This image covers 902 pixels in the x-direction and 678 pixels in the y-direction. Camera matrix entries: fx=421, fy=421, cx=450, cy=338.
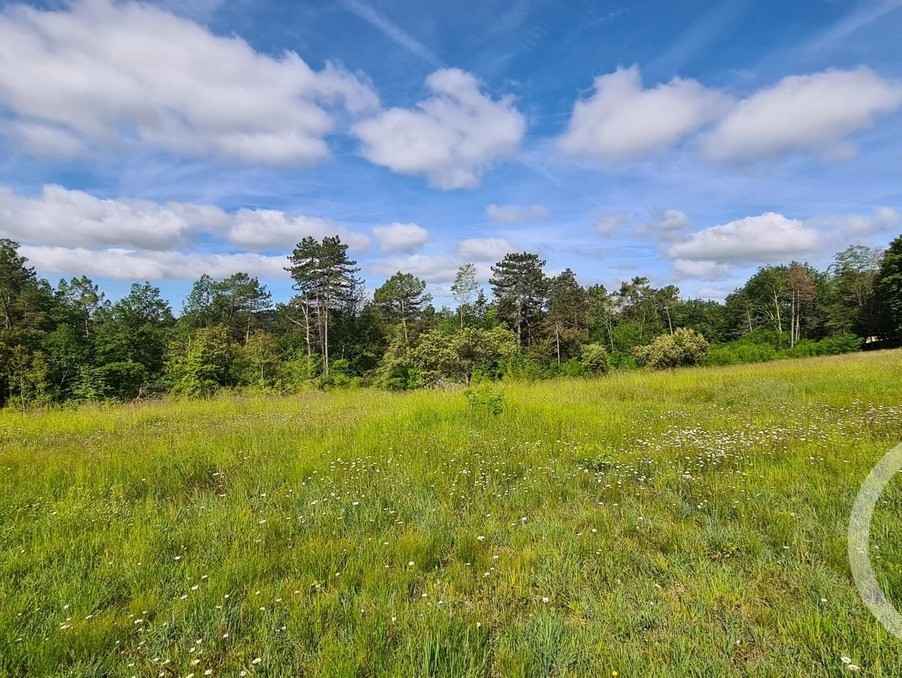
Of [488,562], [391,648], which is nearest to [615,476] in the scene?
[488,562]

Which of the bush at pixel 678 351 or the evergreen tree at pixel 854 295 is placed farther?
the evergreen tree at pixel 854 295

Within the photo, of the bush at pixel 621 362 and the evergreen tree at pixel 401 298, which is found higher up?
the evergreen tree at pixel 401 298

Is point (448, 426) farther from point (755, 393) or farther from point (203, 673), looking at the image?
point (755, 393)

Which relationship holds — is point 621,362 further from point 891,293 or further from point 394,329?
point 891,293

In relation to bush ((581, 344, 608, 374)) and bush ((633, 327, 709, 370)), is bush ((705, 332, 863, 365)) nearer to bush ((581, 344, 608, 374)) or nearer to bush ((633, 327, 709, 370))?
bush ((633, 327, 709, 370))

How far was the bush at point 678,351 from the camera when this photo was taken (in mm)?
Result: 34375

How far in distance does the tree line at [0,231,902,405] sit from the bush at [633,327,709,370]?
0.11 m

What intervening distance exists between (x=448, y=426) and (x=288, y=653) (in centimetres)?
556

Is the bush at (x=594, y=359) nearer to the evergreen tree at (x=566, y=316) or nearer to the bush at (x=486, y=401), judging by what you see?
the evergreen tree at (x=566, y=316)

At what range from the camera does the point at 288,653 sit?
2256 mm

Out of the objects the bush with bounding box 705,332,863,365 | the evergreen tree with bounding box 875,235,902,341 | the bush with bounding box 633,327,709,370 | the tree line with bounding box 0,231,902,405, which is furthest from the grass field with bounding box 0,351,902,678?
the evergreen tree with bounding box 875,235,902,341

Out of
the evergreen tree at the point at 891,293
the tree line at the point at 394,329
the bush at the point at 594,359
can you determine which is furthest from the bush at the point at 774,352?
the bush at the point at 594,359

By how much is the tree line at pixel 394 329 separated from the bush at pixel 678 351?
11cm

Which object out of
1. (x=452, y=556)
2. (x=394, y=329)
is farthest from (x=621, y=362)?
(x=452, y=556)
